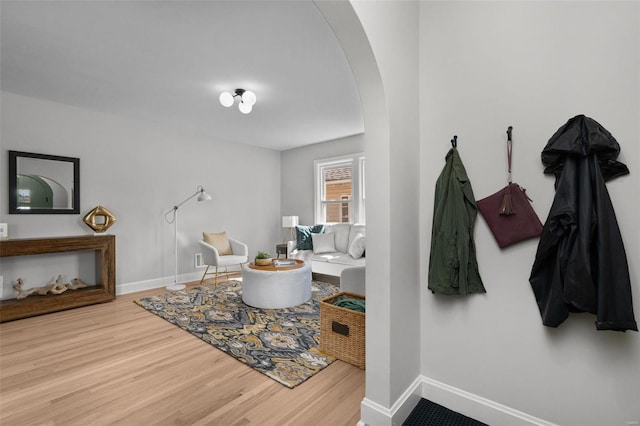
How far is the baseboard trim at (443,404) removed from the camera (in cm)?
158

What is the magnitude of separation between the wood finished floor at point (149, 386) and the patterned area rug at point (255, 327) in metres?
0.11

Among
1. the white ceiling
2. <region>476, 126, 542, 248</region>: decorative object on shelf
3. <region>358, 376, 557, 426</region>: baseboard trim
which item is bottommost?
<region>358, 376, 557, 426</region>: baseboard trim

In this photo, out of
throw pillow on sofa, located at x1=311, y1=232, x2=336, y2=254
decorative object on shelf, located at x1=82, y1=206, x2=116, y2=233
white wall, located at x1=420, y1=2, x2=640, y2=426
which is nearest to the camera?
white wall, located at x1=420, y1=2, x2=640, y2=426

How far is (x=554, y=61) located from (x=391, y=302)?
1.44 metres

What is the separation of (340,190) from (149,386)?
4.51m

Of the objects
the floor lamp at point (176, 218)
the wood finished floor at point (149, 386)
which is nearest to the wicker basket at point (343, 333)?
the wood finished floor at point (149, 386)

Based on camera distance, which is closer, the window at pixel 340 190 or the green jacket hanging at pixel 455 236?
the green jacket hanging at pixel 455 236

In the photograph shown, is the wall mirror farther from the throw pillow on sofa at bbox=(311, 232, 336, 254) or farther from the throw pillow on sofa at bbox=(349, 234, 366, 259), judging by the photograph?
the throw pillow on sofa at bbox=(349, 234, 366, 259)

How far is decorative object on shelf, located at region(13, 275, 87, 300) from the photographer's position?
3.55 metres

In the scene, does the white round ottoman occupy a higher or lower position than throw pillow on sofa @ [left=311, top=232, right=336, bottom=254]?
lower

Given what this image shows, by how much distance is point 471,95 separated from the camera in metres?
1.72

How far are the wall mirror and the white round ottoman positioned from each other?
2.58 metres

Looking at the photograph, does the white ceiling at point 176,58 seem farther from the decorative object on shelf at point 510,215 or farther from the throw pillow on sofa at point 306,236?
the throw pillow on sofa at point 306,236

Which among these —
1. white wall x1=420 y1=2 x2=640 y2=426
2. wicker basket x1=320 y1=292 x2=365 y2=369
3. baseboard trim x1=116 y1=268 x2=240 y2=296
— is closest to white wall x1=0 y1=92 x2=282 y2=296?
baseboard trim x1=116 y1=268 x2=240 y2=296
